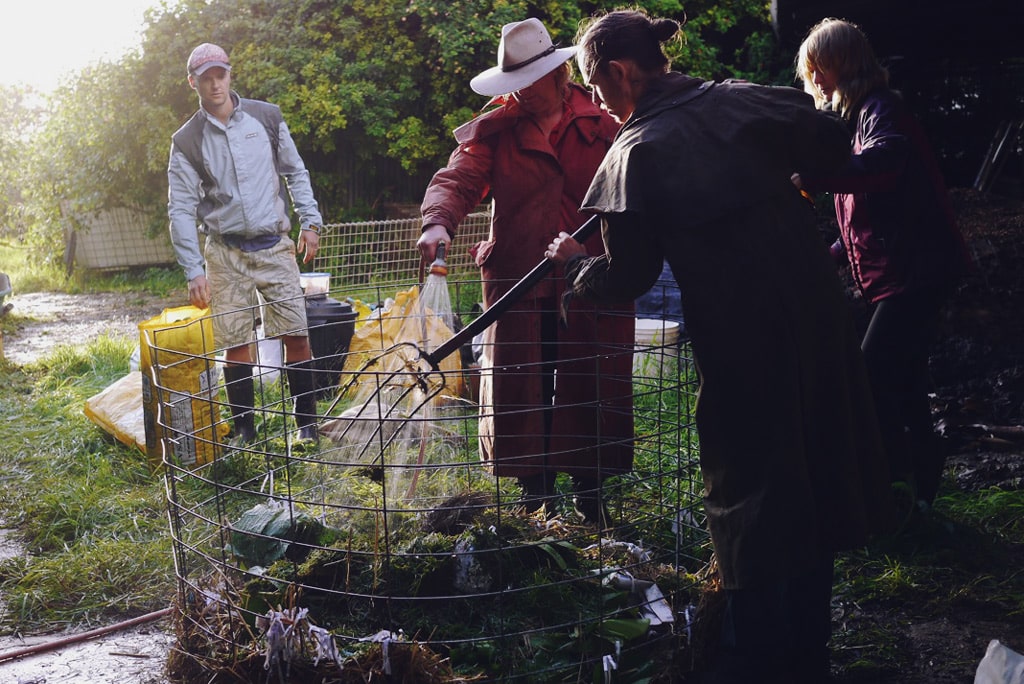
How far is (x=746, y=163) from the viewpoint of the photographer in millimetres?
2199

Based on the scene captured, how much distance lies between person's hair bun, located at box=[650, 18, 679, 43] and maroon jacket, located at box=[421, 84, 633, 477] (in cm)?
98

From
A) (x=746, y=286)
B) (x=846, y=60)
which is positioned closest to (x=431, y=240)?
(x=746, y=286)

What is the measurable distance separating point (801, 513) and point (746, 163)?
83cm

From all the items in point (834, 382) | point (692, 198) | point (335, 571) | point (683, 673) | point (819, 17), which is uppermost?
point (819, 17)

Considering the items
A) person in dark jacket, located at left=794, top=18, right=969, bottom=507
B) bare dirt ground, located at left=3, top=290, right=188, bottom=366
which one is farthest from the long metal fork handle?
bare dirt ground, located at left=3, top=290, right=188, bottom=366

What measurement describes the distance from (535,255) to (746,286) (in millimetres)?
1312

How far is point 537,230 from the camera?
11.3 feet

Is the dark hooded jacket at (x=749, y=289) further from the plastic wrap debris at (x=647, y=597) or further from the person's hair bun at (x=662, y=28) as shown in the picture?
the plastic wrap debris at (x=647, y=597)

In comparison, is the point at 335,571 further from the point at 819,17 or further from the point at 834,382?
the point at 819,17

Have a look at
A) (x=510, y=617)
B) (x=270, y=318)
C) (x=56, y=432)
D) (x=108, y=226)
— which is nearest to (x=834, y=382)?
(x=510, y=617)

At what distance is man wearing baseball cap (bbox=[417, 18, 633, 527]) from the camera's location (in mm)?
3387

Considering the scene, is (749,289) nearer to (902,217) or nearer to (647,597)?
(647,597)

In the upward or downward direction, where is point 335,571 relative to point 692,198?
downward

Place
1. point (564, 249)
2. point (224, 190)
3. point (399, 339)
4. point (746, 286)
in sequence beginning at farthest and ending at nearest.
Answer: point (224, 190) → point (399, 339) → point (564, 249) → point (746, 286)
